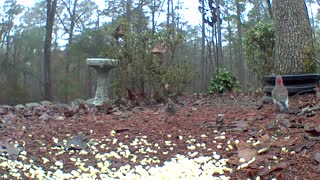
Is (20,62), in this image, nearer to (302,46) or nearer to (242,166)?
(302,46)

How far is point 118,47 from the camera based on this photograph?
6.57m

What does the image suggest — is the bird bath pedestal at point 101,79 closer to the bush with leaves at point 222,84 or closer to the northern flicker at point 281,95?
the bush with leaves at point 222,84

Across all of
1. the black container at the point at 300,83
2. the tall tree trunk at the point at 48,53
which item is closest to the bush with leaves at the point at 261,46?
the black container at the point at 300,83

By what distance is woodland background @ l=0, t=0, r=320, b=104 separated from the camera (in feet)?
21.2

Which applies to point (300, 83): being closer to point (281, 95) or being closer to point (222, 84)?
point (281, 95)

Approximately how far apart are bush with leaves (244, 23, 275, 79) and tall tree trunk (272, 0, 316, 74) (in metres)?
3.03

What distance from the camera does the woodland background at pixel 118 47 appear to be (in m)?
6.45

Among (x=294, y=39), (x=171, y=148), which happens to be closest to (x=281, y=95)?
(x=171, y=148)

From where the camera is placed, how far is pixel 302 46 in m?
5.09

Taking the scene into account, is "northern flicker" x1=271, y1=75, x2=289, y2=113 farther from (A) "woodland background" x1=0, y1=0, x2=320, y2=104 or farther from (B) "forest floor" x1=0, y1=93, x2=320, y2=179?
(A) "woodland background" x1=0, y1=0, x2=320, y2=104

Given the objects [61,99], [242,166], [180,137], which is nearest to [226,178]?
[242,166]

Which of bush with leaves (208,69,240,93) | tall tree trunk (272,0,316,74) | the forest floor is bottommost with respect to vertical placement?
the forest floor

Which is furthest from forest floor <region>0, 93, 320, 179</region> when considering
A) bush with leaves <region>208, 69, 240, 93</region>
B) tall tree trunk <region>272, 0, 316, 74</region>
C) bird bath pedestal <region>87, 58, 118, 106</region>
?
bush with leaves <region>208, 69, 240, 93</region>

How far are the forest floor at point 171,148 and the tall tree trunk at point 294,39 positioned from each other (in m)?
1.40
